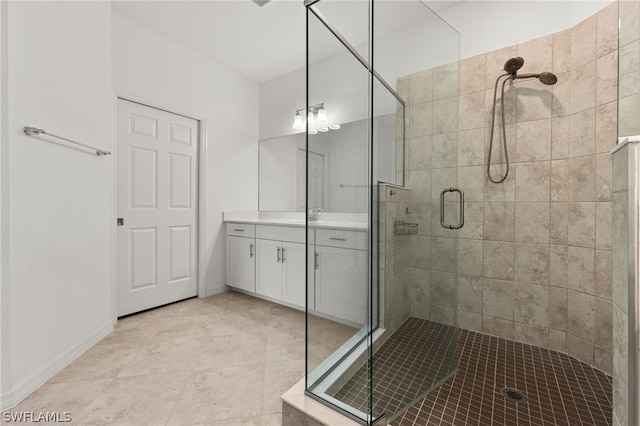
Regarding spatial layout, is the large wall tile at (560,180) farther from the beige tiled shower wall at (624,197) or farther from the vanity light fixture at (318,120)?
the vanity light fixture at (318,120)

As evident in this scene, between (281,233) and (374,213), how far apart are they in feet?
5.30

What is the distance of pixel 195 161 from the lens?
9.77 feet

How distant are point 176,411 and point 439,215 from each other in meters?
1.70

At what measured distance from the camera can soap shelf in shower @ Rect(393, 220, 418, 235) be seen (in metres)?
1.37

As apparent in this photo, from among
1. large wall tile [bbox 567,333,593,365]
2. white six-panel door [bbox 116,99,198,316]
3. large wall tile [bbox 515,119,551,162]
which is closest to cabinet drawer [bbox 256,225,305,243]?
white six-panel door [bbox 116,99,198,316]

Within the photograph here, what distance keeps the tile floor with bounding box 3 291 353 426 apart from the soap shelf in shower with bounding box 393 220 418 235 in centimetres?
53

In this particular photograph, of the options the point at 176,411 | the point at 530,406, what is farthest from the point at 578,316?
the point at 176,411

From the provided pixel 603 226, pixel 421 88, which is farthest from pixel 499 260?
pixel 421 88

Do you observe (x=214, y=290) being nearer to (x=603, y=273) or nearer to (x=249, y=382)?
(x=249, y=382)

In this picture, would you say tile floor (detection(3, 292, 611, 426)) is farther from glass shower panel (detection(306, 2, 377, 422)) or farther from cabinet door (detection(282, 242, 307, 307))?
cabinet door (detection(282, 242, 307, 307))

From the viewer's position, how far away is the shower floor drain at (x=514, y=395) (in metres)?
1.32

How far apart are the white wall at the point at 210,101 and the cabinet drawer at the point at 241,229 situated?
0.12 m

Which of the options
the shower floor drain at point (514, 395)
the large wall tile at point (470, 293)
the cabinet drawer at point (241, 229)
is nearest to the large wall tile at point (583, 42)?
the large wall tile at point (470, 293)

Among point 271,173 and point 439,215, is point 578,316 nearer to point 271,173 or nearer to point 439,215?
point 439,215
